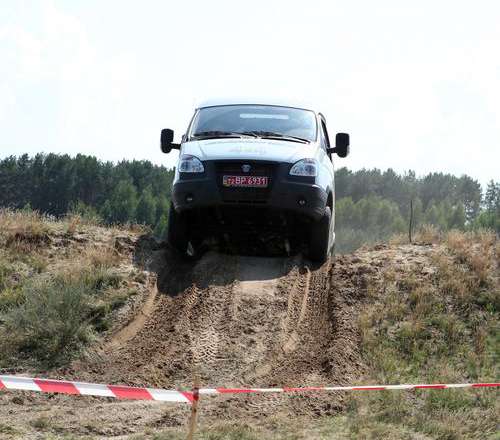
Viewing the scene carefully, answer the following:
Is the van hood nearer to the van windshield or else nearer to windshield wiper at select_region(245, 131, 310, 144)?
windshield wiper at select_region(245, 131, 310, 144)

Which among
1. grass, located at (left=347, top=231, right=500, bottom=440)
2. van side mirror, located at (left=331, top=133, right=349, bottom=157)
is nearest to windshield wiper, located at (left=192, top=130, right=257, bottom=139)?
van side mirror, located at (left=331, top=133, right=349, bottom=157)

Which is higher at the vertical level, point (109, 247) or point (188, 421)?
point (109, 247)

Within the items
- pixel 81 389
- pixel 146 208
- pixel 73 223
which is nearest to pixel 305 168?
pixel 73 223

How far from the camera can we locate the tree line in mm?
82250

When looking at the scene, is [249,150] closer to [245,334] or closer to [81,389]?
[245,334]

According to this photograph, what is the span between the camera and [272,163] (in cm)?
973

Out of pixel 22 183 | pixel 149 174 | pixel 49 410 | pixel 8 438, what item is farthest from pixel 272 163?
pixel 149 174

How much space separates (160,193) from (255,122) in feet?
288

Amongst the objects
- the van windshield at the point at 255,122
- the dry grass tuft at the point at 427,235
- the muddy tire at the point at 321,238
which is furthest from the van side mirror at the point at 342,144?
the dry grass tuft at the point at 427,235

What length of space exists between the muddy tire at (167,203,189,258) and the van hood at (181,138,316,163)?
100cm

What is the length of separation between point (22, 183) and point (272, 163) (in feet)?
256

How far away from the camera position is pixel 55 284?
895 cm

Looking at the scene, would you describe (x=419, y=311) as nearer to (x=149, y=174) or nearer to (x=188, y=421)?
(x=188, y=421)

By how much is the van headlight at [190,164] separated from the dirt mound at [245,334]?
56.9 inches
